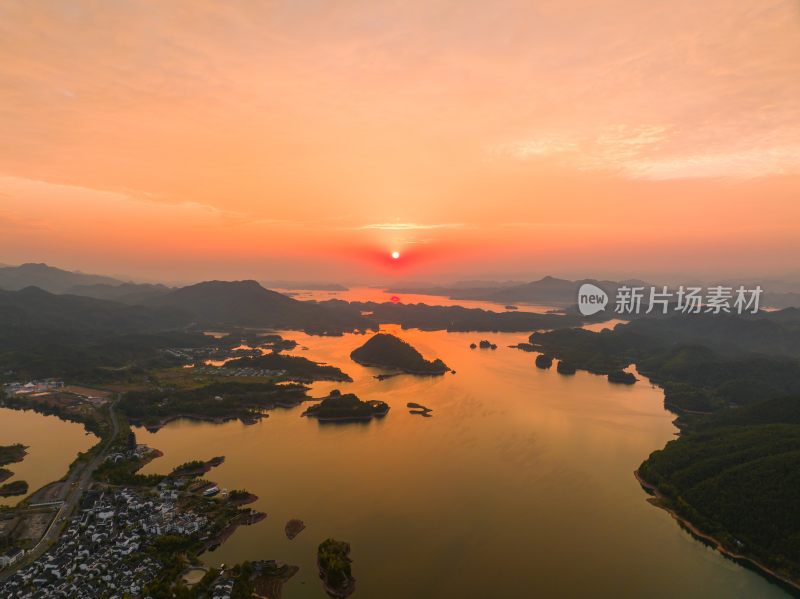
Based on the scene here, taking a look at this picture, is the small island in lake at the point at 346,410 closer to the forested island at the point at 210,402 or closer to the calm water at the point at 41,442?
the forested island at the point at 210,402

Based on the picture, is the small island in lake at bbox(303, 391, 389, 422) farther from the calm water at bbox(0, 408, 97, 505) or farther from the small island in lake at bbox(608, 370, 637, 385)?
the small island in lake at bbox(608, 370, 637, 385)

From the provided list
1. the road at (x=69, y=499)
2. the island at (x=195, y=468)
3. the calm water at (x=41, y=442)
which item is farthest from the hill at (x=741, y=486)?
the calm water at (x=41, y=442)

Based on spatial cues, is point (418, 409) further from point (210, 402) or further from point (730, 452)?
point (730, 452)

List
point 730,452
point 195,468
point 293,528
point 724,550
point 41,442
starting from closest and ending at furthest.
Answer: point 724,550 → point 293,528 → point 730,452 → point 195,468 → point 41,442

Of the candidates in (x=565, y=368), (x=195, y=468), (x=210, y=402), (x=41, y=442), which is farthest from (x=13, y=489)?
(x=565, y=368)

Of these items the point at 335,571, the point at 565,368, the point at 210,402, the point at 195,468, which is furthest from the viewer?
the point at 565,368
